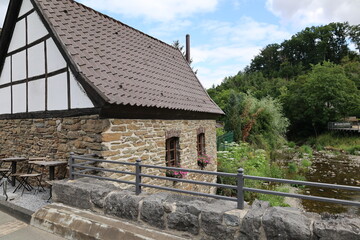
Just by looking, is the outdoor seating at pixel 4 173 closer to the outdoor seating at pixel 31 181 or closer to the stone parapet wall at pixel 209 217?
the outdoor seating at pixel 31 181

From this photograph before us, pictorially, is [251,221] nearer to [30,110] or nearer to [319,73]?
[30,110]

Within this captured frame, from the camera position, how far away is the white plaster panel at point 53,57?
550cm

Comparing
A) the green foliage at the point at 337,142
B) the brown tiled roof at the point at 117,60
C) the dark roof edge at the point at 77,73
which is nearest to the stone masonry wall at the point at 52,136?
the dark roof edge at the point at 77,73

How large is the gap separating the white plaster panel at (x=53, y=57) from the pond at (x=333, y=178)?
32.8 ft

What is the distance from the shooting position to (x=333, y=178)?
13.2 meters

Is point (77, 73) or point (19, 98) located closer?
point (77, 73)

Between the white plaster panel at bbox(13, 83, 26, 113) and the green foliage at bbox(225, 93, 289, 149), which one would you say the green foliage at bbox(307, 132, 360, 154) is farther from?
the white plaster panel at bbox(13, 83, 26, 113)

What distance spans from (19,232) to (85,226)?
1.44 m

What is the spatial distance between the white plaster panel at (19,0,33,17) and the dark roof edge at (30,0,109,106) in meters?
1.08

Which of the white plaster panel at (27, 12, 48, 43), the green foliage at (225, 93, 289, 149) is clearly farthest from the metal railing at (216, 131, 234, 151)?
the white plaster panel at (27, 12, 48, 43)

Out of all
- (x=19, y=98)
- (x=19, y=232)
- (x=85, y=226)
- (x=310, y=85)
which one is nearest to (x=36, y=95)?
(x=19, y=98)

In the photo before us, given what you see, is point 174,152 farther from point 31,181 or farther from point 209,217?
point 209,217

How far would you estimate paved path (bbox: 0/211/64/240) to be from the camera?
365 cm

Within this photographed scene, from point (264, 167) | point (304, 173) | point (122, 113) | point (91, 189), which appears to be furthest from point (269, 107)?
point (91, 189)
